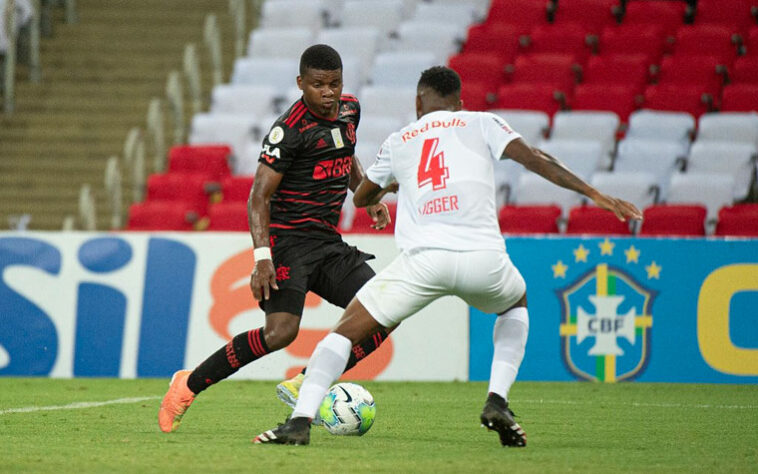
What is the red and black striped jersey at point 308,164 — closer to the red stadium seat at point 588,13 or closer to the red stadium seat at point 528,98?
the red stadium seat at point 528,98

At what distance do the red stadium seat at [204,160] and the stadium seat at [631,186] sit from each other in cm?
411

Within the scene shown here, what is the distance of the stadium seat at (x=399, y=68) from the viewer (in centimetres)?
1499

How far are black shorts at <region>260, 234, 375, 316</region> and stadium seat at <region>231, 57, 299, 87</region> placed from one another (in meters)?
8.78

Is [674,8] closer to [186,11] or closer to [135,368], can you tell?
[186,11]

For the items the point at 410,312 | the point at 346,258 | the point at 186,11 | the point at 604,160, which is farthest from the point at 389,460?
the point at 186,11

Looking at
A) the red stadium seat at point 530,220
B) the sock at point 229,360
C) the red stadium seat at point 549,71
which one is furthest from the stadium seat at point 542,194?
the sock at point 229,360

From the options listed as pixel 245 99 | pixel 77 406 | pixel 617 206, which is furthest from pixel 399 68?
pixel 617 206

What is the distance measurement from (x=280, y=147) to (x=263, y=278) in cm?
73

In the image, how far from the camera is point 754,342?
1056 centimetres

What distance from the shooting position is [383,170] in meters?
6.03

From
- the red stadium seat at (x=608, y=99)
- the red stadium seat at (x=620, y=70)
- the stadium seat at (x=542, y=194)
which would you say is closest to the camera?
the stadium seat at (x=542, y=194)

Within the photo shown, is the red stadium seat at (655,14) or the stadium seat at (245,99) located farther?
the red stadium seat at (655,14)

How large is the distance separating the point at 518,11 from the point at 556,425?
9.69m

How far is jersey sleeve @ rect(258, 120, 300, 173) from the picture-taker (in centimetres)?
673
